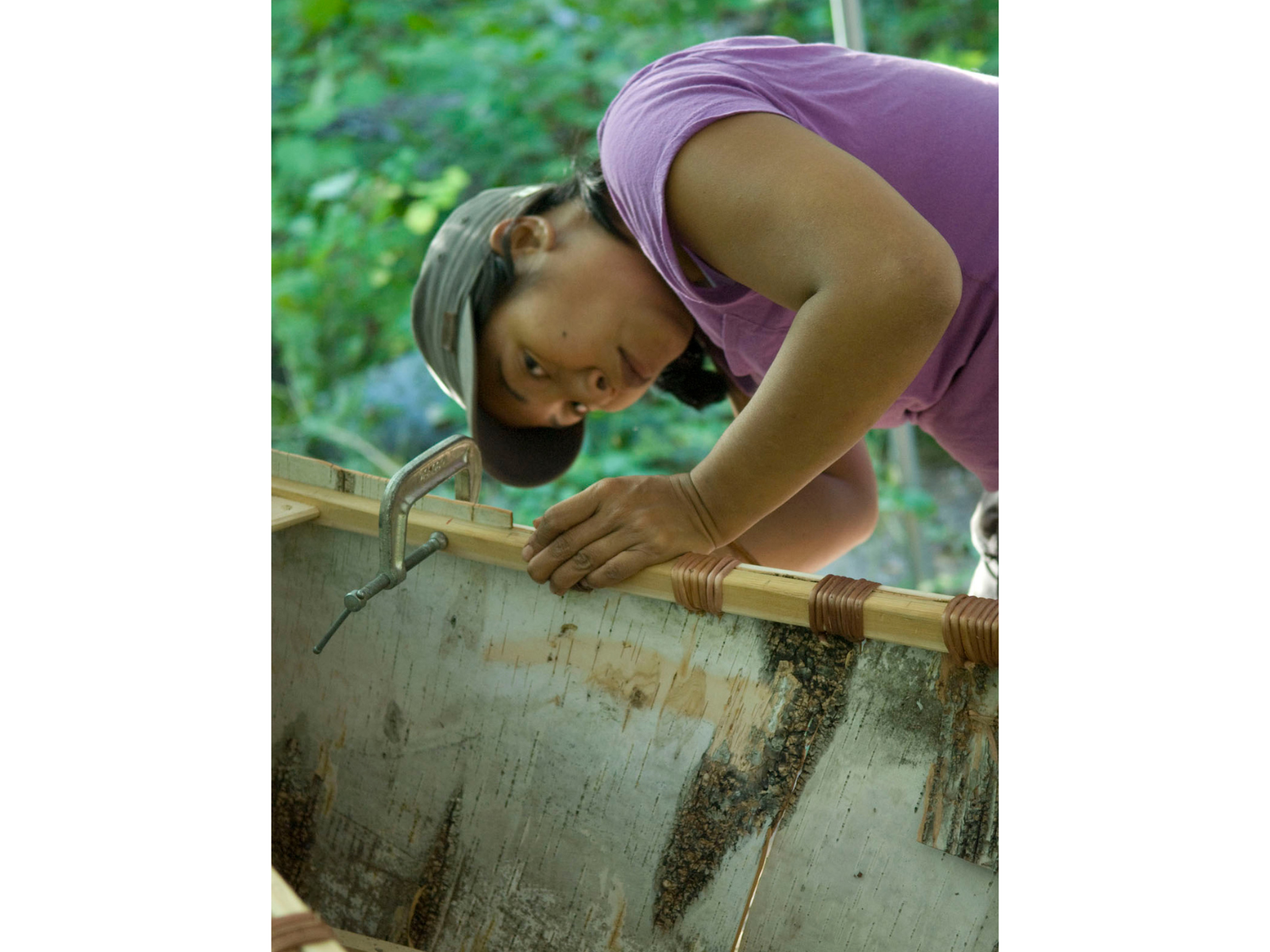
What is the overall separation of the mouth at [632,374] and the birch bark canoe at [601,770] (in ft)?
0.61

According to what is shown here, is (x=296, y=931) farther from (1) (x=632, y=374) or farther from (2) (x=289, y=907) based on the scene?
(1) (x=632, y=374)

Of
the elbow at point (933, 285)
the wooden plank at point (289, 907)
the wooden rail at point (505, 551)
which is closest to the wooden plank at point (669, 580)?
the wooden rail at point (505, 551)

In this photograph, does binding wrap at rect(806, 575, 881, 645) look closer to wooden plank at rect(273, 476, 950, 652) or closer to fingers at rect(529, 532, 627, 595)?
wooden plank at rect(273, 476, 950, 652)

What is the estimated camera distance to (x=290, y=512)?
76 centimetres

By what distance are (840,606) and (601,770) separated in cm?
20

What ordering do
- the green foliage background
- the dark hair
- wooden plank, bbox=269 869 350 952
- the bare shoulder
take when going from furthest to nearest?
the green foliage background → the dark hair → the bare shoulder → wooden plank, bbox=269 869 350 952

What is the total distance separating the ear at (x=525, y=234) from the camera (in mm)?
812

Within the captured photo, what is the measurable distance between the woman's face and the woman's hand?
18cm

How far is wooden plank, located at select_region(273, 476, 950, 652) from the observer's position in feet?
1.94

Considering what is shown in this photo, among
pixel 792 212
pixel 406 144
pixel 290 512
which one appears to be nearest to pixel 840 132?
pixel 792 212

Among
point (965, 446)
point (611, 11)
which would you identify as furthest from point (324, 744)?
point (611, 11)

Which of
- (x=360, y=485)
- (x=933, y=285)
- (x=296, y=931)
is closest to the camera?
(x=296, y=931)

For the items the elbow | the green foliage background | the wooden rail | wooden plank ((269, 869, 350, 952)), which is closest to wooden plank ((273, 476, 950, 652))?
the wooden rail
